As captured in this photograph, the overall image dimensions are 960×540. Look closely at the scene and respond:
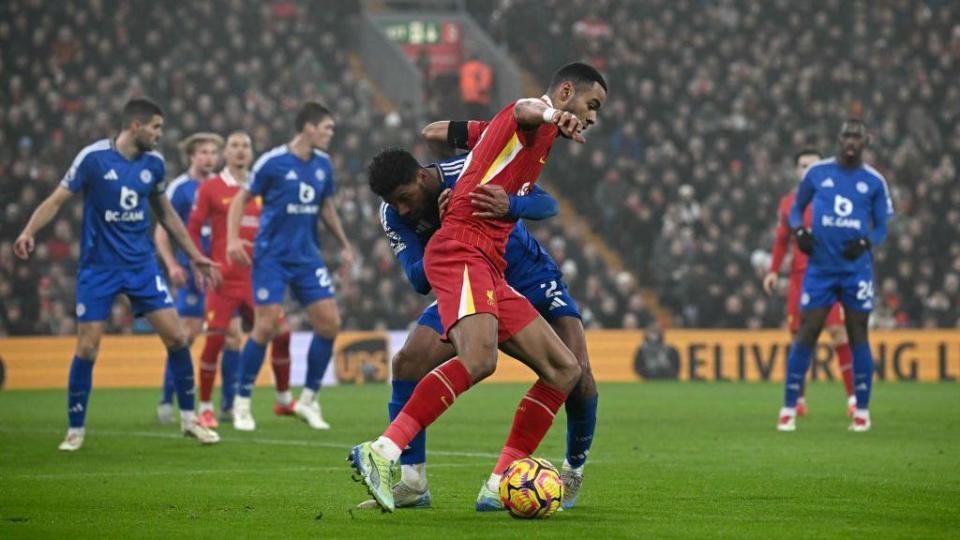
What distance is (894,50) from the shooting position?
32.7 m

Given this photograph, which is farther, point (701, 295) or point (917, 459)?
point (701, 295)

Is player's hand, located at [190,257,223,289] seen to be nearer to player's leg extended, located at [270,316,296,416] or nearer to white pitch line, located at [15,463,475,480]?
player's leg extended, located at [270,316,296,416]

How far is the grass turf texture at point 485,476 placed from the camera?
6891 millimetres

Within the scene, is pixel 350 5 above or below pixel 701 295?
above

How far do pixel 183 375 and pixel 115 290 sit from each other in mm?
1026

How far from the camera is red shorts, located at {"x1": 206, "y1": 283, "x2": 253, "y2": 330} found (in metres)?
14.8

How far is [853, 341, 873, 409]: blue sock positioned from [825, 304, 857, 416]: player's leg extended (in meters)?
1.05

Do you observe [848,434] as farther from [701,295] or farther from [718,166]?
[718,166]

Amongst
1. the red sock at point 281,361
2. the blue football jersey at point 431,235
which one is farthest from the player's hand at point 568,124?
the red sock at point 281,361

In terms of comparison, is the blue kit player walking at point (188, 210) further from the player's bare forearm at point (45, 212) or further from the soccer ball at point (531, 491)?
the soccer ball at point (531, 491)

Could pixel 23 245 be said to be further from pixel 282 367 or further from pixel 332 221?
pixel 282 367

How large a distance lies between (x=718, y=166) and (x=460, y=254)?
22673 millimetres

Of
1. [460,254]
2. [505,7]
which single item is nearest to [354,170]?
[505,7]

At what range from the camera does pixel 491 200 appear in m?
7.41
